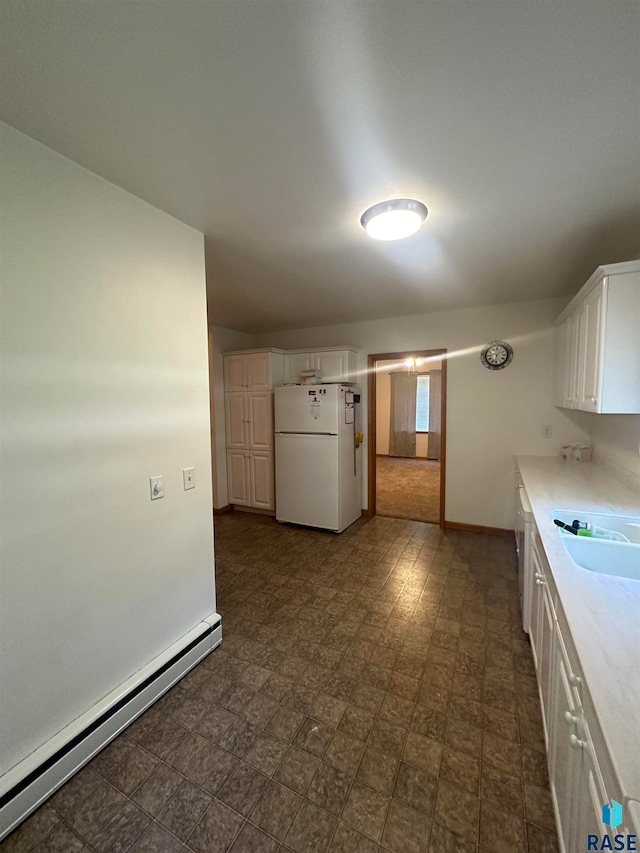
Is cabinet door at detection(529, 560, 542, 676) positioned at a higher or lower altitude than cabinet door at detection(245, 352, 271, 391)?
lower

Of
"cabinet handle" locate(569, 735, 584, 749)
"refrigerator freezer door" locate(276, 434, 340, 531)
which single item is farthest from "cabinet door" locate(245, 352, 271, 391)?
"cabinet handle" locate(569, 735, 584, 749)

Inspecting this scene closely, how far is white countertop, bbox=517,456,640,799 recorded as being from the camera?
0.67 meters

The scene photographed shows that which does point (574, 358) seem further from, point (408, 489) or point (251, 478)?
point (251, 478)

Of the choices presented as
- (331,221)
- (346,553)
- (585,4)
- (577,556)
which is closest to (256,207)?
(331,221)

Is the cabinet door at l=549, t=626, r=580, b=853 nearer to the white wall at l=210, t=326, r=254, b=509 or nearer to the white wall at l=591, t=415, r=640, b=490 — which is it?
the white wall at l=591, t=415, r=640, b=490

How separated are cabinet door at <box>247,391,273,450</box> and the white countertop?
302 cm

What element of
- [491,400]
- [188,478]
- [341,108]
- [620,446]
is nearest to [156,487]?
[188,478]

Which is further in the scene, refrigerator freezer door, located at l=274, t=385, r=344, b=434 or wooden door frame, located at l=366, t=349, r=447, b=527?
wooden door frame, located at l=366, t=349, r=447, b=527

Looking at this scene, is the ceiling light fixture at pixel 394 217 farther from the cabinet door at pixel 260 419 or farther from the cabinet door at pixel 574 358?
the cabinet door at pixel 260 419

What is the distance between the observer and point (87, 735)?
4.65 ft

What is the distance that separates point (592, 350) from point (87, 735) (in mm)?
3146

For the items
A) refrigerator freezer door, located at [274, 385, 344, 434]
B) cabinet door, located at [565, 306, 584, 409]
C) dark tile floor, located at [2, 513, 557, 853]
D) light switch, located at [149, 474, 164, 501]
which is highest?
cabinet door, located at [565, 306, 584, 409]

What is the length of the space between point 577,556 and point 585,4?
1.88 m

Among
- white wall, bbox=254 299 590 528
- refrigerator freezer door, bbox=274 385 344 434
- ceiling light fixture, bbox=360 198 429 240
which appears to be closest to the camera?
ceiling light fixture, bbox=360 198 429 240
